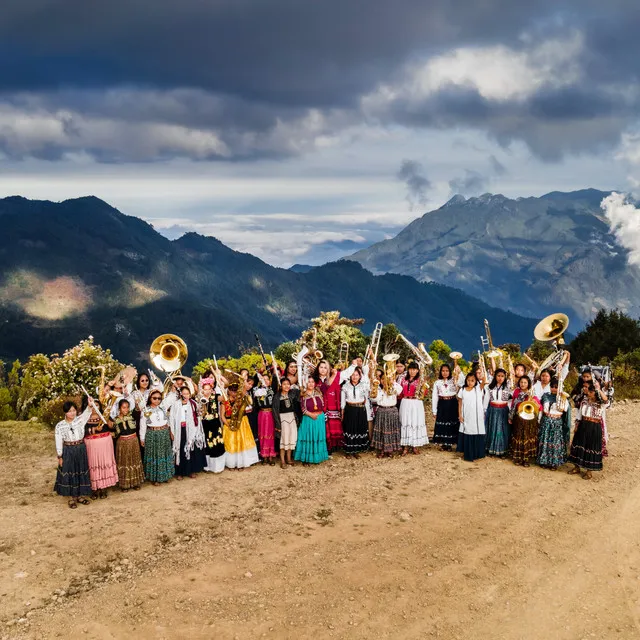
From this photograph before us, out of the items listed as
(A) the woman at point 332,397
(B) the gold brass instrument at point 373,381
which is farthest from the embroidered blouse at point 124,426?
(B) the gold brass instrument at point 373,381

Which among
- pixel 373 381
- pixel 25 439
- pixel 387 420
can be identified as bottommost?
pixel 25 439

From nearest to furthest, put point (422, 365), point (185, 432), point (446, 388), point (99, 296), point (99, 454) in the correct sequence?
point (99, 454) → point (185, 432) → point (446, 388) → point (422, 365) → point (99, 296)

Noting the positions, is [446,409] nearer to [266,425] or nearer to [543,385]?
[543,385]

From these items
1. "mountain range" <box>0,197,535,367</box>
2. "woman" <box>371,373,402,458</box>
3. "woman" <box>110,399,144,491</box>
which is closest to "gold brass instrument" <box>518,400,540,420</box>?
"woman" <box>371,373,402,458</box>

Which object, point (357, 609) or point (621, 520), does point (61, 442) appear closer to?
point (357, 609)

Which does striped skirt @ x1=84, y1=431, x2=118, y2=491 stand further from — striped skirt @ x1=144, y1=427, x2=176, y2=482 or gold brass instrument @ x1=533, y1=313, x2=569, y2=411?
gold brass instrument @ x1=533, y1=313, x2=569, y2=411

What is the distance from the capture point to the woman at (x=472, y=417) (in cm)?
1234

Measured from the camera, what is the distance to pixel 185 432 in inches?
450

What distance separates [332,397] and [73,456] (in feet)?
17.1

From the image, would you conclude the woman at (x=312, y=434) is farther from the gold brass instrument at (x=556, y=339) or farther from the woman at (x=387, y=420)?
the gold brass instrument at (x=556, y=339)

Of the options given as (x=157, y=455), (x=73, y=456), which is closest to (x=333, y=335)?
(x=157, y=455)

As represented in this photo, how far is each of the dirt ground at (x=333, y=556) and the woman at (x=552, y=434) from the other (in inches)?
12.3

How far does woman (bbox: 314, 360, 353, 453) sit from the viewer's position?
42.0 ft

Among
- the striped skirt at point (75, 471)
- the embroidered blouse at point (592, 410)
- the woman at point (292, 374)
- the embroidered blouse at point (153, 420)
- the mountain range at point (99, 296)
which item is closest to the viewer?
the striped skirt at point (75, 471)
